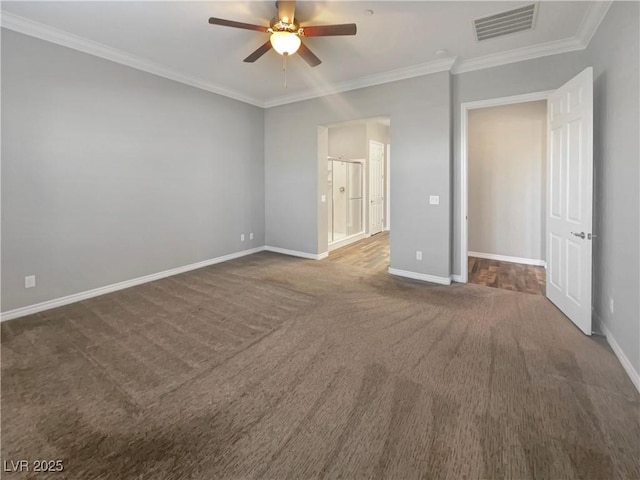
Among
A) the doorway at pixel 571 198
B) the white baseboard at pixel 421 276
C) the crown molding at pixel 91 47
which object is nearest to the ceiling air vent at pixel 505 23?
the doorway at pixel 571 198

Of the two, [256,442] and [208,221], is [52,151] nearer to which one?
[208,221]

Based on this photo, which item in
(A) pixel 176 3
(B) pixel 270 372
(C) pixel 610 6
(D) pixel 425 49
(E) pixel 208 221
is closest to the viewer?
(B) pixel 270 372

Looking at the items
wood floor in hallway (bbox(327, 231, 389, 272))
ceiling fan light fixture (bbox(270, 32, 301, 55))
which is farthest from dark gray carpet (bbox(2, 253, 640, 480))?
ceiling fan light fixture (bbox(270, 32, 301, 55))

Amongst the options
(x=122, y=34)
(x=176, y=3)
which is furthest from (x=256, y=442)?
(x=122, y=34)

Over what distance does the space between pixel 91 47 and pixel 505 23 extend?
4.55 m

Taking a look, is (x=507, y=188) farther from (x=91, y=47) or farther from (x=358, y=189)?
(x=91, y=47)

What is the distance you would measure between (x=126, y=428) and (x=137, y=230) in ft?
10.3

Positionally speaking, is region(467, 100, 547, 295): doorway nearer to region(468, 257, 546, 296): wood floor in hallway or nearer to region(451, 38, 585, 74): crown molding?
region(468, 257, 546, 296): wood floor in hallway

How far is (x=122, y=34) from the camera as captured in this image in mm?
3436

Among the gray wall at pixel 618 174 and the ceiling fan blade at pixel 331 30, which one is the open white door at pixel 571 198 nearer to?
the gray wall at pixel 618 174

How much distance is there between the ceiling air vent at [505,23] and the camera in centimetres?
299

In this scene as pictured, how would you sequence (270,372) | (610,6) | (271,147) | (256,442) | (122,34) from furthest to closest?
(271,147), (122,34), (610,6), (270,372), (256,442)

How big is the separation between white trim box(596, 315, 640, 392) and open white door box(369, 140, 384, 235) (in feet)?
19.2

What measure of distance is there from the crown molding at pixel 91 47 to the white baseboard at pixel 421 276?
13.6ft
